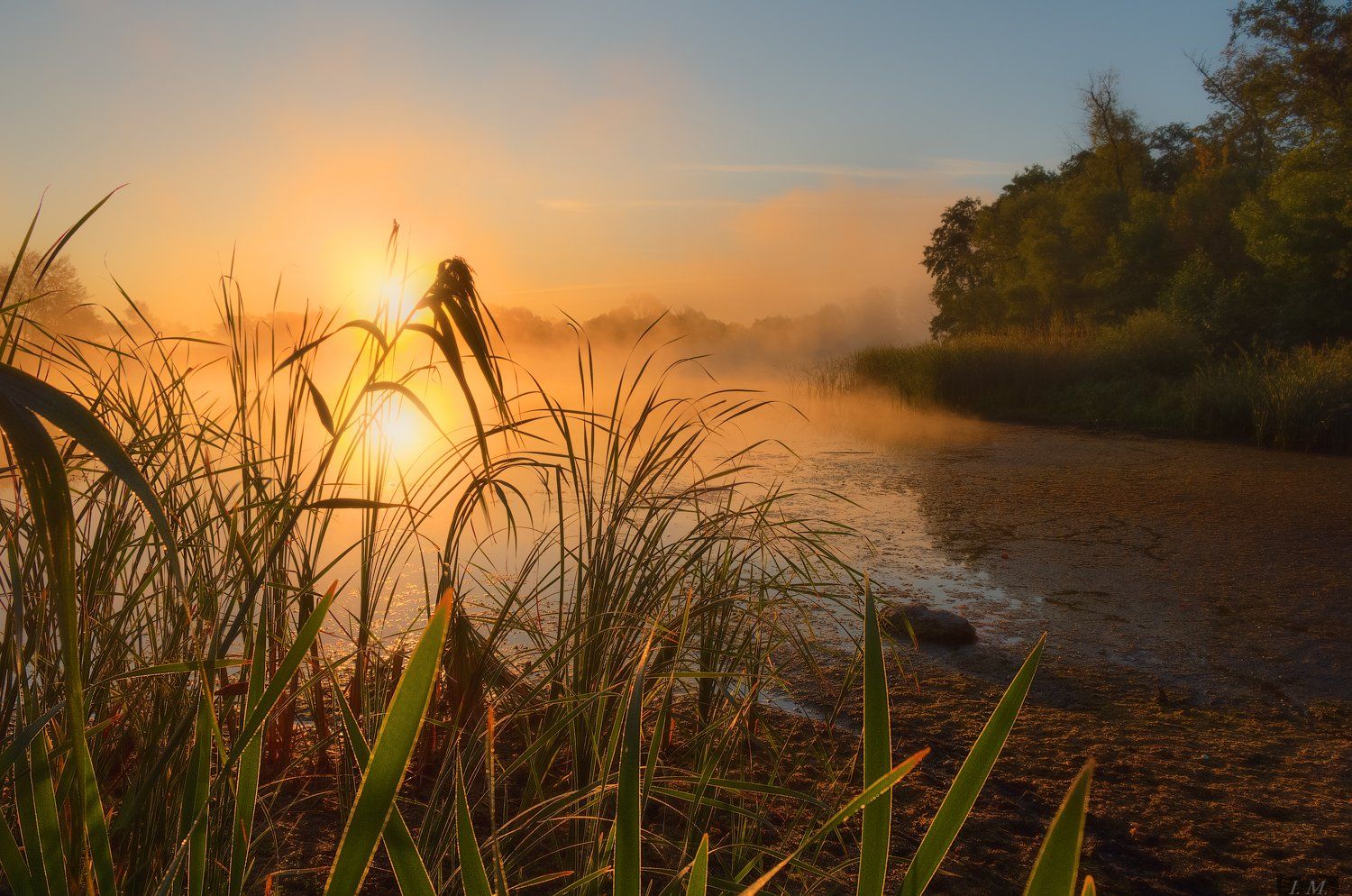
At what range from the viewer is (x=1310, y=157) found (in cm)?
1723

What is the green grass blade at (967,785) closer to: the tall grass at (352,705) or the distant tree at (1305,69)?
the tall grass at (352,705)

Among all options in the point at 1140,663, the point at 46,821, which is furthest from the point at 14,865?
the point at 1140,663

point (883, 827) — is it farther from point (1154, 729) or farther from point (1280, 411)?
point (1280, 411)

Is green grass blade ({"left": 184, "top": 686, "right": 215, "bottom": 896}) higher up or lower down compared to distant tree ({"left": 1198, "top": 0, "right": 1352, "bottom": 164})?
lower down

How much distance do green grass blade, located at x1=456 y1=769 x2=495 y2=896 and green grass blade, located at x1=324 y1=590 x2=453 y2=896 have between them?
0.19ft

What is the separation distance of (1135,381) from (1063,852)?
13488mm

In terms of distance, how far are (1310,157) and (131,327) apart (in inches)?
836

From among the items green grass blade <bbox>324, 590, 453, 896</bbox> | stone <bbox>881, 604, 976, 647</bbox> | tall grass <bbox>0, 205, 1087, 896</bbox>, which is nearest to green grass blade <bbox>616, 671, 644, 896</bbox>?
tall grass <bbox>0, 205, 1087, 896</bbox>

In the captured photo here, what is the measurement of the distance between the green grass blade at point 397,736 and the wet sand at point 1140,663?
1446 mm

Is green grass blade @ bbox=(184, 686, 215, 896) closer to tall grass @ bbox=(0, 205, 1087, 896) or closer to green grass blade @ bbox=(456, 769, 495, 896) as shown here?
tall grass @ bbox=(0, 205, 1087, 896)

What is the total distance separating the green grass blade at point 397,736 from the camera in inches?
18.1

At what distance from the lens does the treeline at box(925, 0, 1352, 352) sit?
1711 centimetres

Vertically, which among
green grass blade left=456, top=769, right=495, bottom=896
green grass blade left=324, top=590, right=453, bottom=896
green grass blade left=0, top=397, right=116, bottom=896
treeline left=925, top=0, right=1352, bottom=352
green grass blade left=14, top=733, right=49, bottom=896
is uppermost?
treeline left=925, top=0, right=1352, bottom=352

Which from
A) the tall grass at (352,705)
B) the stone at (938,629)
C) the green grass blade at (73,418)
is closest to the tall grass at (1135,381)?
the stone at (938,629)
